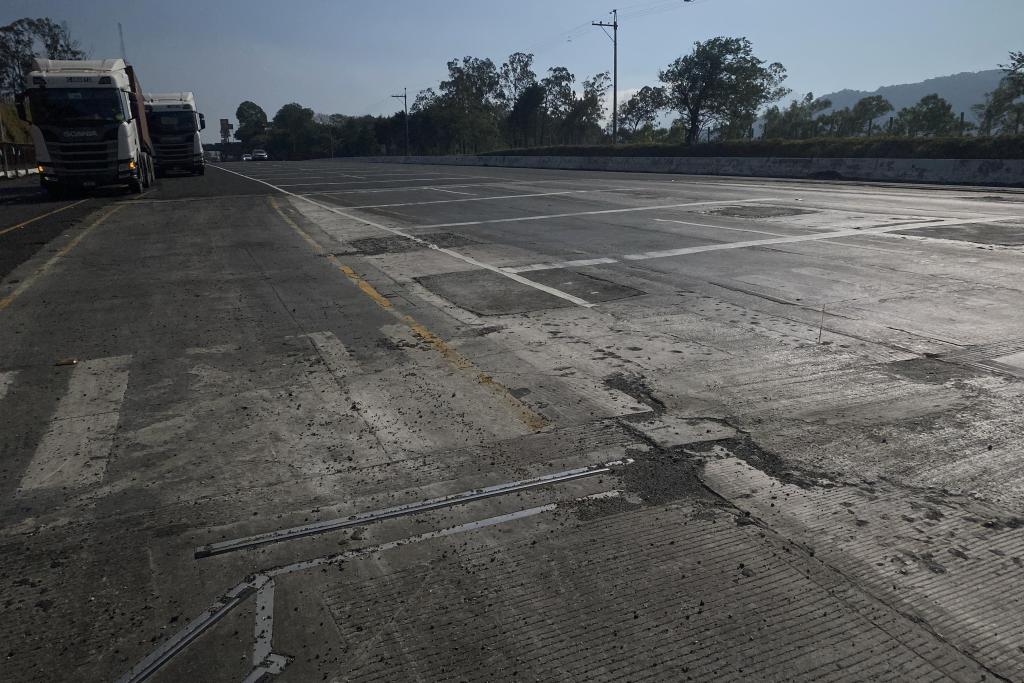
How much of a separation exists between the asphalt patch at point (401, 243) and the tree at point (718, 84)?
56884 mm

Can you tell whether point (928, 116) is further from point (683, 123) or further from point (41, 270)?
point (41, 270)

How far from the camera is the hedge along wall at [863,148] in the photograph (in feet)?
104

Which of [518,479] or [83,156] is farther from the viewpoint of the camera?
[83,156]

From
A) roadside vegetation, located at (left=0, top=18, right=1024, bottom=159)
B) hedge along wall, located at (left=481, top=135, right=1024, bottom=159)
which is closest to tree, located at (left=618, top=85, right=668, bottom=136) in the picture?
roadside vegetation, located at (left=0, top=18, right=1024, bottom=159)

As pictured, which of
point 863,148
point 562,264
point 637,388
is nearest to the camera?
point 637,388

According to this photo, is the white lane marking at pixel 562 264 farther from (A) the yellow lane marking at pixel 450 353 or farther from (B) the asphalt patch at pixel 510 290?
(A) the yellow lane marking at pixel 450 353

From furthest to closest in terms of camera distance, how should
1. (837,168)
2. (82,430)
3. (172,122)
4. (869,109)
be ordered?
1. (869,109)
2. (172,122)
3. (837,168)
4. (82,430)

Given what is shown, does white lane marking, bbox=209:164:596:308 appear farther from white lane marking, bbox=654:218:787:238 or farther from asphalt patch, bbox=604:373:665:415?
white lane marking, bbox=654:218:787:238

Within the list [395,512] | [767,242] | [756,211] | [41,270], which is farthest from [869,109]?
[395,512]

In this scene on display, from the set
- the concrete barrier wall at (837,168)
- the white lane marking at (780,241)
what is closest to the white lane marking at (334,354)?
the white lane marking at (780,241)

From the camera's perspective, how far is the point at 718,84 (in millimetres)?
64188

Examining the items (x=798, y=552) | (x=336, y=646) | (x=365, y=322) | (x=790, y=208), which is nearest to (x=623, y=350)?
(x=365, y=322)

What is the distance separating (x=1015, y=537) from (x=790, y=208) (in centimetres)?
1624

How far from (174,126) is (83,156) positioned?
15.0 m
